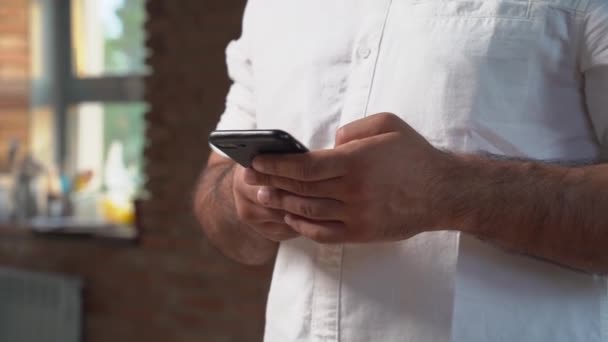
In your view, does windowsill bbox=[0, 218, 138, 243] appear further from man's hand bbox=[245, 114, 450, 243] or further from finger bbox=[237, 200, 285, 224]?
man's hand bbox=[245, 114, 450, 243]

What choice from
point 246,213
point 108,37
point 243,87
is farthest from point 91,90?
point 246,213

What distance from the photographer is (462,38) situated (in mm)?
859

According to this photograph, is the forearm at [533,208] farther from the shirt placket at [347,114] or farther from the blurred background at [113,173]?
the blurred background at [113,173]

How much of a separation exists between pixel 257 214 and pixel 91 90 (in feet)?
10.6

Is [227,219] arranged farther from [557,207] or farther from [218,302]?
[218,302]

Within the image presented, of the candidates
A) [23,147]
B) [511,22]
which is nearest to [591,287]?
[511,22]

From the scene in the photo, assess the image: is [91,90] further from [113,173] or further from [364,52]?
[364,52]

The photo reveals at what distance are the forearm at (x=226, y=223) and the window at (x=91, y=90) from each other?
2.63 metres

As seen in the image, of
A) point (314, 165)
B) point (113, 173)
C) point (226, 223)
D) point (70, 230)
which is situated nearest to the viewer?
point (314, 165)

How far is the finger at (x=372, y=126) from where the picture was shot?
30.7 inches

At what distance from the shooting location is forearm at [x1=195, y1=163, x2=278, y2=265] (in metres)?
1.08

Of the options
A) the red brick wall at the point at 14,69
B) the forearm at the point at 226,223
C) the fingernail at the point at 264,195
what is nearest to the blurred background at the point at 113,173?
the red brick wall at the point at 14,69

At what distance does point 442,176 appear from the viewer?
0.79 meters

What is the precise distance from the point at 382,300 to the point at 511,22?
1.08ft
